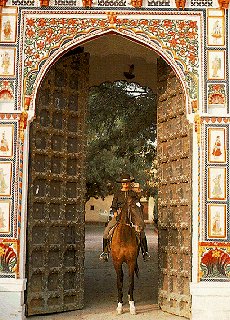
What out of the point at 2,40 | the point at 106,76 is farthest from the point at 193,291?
the point at 106,76

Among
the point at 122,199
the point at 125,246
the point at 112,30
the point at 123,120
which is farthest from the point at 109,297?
the point at 123,120

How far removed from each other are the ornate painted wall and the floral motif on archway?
0.5 inches

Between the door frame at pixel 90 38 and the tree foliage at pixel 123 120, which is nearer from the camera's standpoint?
the door frame at pixel 90 38

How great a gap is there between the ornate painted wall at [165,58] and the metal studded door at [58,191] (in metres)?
0.43

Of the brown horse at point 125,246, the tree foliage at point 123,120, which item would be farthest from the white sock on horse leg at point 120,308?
the tree foliage at point 123,120

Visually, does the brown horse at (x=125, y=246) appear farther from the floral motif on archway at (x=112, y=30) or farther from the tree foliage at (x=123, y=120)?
the tree foliage at (x=123, y=120)

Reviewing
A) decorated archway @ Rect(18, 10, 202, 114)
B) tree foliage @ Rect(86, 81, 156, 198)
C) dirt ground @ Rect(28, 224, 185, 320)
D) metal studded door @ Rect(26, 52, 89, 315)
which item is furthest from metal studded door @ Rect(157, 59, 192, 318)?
tree foliage @ Rect(86, 81, 156, 198)

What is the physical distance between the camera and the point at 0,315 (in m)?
7.48

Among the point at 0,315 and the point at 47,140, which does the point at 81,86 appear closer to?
the point at 47,140

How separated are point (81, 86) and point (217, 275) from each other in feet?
12.1

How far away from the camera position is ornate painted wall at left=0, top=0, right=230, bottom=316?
7.68 m

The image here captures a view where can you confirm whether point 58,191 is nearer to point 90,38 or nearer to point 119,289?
point 119,289

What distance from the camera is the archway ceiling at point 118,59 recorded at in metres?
9.79

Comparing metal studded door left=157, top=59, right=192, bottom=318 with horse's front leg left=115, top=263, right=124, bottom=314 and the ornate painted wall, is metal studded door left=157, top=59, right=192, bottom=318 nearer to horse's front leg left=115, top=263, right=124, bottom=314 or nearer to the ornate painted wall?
the ornate painted wall
